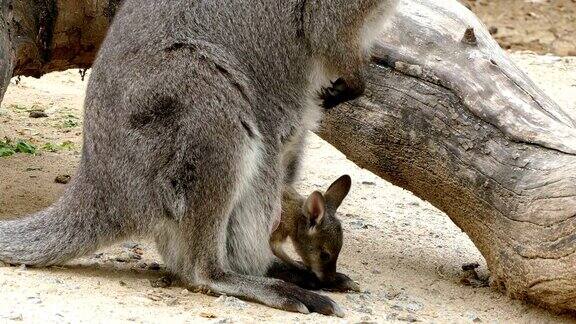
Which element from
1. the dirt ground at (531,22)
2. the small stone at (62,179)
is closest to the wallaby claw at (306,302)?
the small stone at (62,179)

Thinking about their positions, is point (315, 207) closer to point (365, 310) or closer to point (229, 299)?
point (365, 310)

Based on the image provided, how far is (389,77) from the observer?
6508mm

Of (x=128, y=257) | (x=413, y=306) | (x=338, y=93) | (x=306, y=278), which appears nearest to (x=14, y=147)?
(x=128, y=257)

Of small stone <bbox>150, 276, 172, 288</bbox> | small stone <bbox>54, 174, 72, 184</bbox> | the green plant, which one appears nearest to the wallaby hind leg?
small stone <bbox>150, 276, 172, 288</bbox>

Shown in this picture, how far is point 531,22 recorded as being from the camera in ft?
43.5

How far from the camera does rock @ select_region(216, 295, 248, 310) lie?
5.52 metres

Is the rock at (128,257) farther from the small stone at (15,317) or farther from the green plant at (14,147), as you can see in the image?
the green plant at (14,147)

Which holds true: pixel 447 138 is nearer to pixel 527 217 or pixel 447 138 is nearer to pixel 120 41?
pixel 527 217

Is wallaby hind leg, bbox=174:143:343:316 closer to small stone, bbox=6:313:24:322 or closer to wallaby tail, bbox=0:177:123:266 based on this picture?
wallaby tail, bbox=0:177:123:266

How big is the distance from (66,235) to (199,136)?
0.99m

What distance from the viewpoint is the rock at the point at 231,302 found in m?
5.52

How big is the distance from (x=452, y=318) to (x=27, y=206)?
3060 mm

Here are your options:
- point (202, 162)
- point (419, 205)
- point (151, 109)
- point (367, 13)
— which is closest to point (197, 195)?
point (202, 162)

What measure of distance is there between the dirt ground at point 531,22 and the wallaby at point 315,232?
6.92 m
